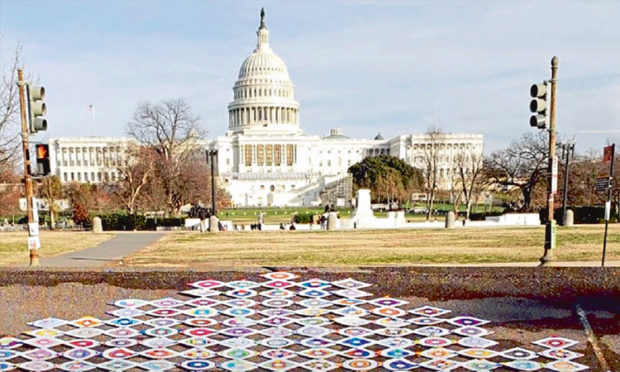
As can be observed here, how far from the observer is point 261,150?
134 meters

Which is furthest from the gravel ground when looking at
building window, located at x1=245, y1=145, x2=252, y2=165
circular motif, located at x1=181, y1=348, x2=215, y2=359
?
building window, located at x1=245, y1=145, x2=252, y2=165

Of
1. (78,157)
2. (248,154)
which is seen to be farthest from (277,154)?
(78,157)

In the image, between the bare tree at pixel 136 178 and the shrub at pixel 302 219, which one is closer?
the shrub at pixel 302 219

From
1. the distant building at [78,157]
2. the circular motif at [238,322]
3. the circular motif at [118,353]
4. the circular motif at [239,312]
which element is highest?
the distant building at [78,157]

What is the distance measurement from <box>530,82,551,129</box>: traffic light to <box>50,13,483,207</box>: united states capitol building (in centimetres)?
9644

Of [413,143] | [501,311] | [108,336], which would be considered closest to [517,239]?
[501,311]

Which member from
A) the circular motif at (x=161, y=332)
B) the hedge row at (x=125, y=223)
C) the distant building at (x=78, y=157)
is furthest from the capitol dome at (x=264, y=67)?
the circular motif at (x=161, y=332)

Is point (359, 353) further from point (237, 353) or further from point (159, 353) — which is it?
point (159, 353)

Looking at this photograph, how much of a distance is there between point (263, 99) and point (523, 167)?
101 m

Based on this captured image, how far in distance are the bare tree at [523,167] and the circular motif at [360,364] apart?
39863 millimetres

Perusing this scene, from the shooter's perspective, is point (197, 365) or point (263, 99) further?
point (263, 99)

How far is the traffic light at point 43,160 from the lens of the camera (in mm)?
10734

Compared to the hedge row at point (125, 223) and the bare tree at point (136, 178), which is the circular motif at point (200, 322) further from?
the bare tree at point (136, 178)

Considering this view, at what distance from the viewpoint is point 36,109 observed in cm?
1055
